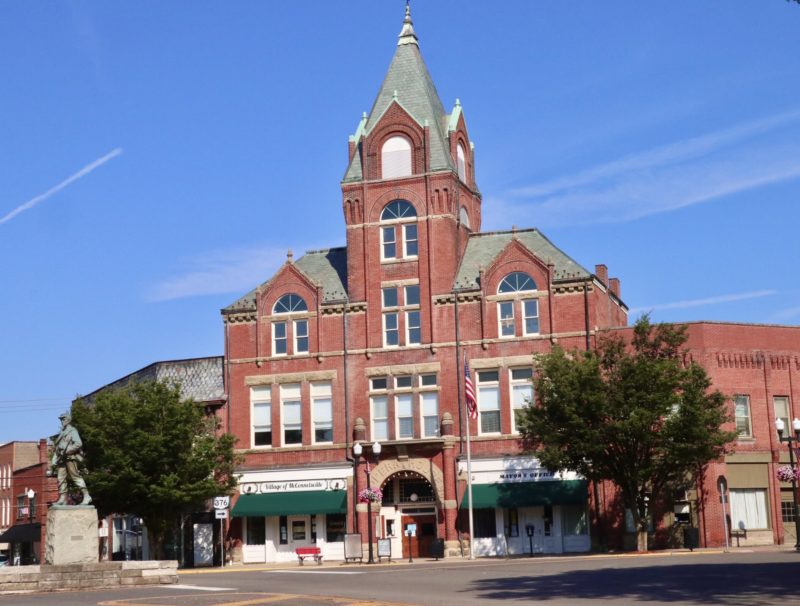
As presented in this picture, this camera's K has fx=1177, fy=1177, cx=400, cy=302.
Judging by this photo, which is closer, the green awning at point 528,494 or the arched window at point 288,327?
the green awning at point 528,494

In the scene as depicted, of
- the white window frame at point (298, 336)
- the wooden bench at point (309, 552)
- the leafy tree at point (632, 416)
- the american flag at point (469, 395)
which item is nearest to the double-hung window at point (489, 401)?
the american flag at point (469, 395)

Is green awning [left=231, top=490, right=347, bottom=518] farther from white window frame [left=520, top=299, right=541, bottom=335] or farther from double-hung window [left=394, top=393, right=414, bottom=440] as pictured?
white window frame [left=520, top=299, right=541, bottom=335]

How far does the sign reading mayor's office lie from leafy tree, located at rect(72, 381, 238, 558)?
255 cm

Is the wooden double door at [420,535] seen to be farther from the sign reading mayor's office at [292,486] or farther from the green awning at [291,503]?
the sign reading mayor's office at [292,486]

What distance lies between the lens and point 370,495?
2079 inches

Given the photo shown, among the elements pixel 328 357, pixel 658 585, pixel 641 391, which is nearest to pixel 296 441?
pixel 328 357

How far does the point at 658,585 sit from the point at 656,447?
21.5 metres

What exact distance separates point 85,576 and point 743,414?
32.0 m

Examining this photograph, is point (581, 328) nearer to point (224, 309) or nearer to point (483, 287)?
point (483, 287)

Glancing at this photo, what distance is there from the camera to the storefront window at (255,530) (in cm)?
5781

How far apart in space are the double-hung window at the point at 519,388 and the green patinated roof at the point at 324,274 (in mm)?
9691

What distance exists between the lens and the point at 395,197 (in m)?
57.9

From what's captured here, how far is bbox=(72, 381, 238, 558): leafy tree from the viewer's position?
52.1 m

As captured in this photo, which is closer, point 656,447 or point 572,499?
point 656,447
